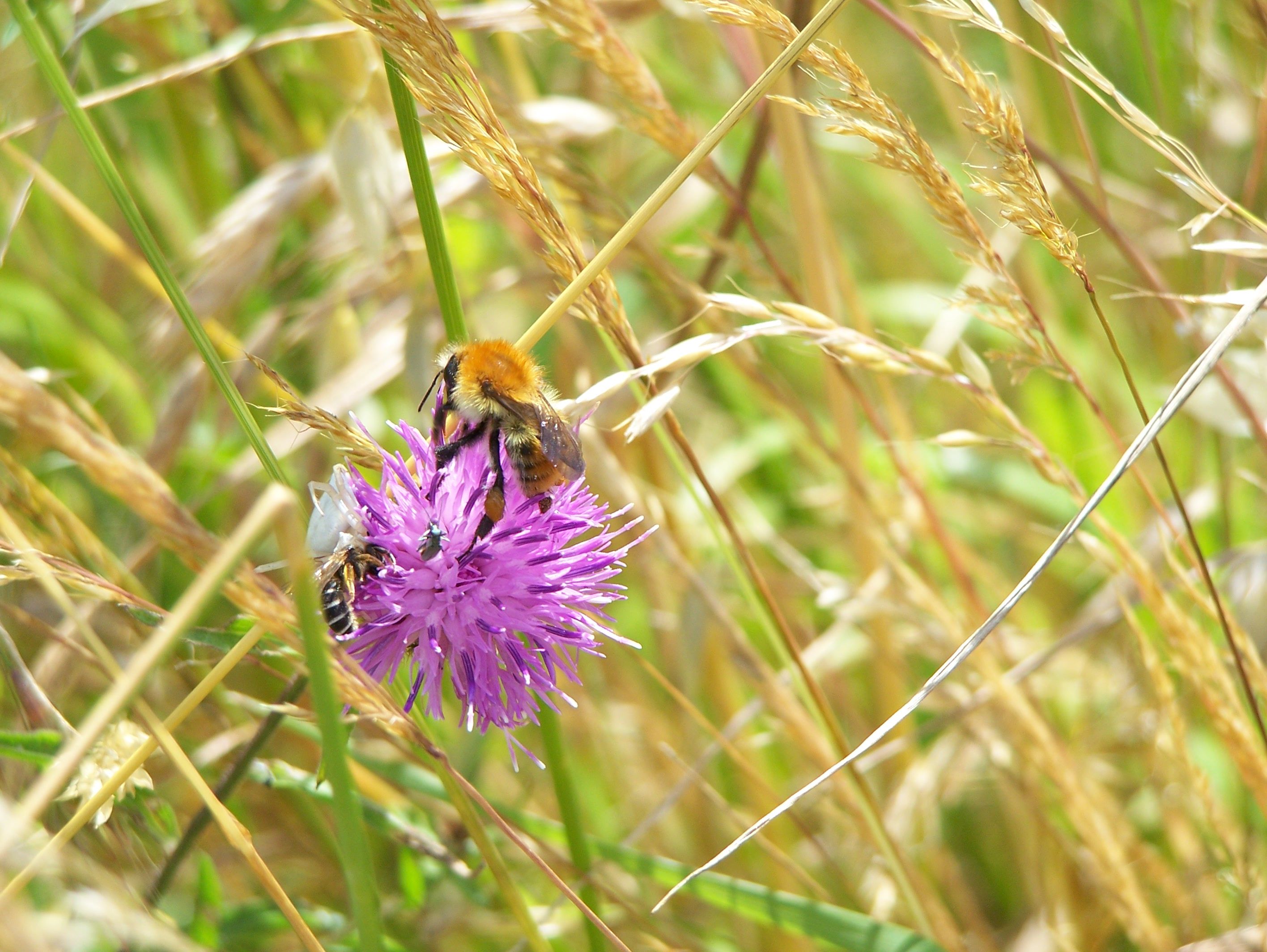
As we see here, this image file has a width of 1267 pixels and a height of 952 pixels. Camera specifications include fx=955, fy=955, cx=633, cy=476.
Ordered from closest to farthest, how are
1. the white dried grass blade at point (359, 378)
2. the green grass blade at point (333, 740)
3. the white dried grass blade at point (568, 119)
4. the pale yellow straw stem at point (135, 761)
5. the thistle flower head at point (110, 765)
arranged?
the green grass blade at point (333, 740) < the pale yellow straw stem at point (135, 761) < the thistle flower head at point (110, 765) < the white dried grass blade at point (359, 378) < the white dried grass blade at point (568, 119)

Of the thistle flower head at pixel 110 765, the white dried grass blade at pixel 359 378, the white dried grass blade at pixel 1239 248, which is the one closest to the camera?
the thistle flower head at pixel 110 765

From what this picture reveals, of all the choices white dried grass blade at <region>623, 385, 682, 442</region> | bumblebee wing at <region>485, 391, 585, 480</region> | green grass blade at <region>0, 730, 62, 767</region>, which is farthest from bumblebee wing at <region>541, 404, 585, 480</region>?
green grass blade at <region>0, 730, 62, 767</region>

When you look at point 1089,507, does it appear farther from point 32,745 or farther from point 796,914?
point 32,745

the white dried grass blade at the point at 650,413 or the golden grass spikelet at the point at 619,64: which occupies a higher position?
the golden grass spikelet at the point at 619,64

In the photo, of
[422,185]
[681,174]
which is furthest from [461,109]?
[681,174]

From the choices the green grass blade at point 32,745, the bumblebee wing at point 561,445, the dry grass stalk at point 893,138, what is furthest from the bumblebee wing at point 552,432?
the green grass blade at point 32,745

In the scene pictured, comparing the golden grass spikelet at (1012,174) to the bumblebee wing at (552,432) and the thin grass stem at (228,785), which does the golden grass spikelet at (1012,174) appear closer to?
the bumblebee wing at (552,432)

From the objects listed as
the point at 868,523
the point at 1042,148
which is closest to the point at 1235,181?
the point at 1042,148

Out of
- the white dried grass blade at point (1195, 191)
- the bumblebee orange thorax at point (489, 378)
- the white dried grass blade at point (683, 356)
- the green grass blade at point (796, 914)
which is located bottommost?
the green grass blade at point (796, 914)
